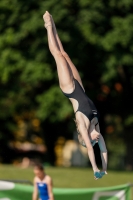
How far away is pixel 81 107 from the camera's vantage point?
400 inches

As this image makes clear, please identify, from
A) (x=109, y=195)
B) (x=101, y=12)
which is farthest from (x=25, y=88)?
(x=109, y=195)

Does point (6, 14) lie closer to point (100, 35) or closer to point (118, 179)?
point (100, 35)

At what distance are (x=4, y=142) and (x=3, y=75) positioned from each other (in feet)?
40.6

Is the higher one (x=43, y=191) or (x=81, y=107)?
(x=81, y=107)

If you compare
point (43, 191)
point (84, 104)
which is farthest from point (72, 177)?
point (84, 104)

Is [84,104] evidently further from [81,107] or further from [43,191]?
[43,191]

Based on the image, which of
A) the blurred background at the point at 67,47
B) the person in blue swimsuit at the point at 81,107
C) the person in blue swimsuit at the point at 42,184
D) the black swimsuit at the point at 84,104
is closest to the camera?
the person in blue swimsuit at the point at 81,107

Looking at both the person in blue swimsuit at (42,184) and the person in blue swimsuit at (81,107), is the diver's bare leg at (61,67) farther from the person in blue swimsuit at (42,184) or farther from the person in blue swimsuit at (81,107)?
the person in blue swimsuit at (42,184)

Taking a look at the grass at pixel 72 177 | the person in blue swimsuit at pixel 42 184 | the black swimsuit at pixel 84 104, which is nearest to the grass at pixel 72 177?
the grass at pixel 72 177

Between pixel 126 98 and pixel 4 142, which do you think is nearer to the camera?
pixel 126 98

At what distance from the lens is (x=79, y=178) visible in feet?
73.5

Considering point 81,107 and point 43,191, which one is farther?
point 43,191

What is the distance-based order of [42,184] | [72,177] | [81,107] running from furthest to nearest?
[72,177] < [42,184] < [81,107]

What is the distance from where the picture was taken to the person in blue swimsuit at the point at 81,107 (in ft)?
32.5
